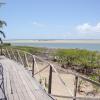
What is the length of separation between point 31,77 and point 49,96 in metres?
3.02

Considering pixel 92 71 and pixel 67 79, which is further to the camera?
pixel 92 71

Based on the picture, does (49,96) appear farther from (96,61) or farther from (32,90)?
(96,61)

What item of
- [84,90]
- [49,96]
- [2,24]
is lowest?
[84,90]

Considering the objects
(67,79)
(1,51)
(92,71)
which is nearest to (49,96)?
(67,79)

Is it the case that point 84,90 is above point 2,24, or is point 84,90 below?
below

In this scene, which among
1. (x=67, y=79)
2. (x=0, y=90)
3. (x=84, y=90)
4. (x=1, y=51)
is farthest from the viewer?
(x=1, y=51)

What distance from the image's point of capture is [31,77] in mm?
10188

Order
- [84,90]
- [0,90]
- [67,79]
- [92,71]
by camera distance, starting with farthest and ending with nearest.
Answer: [92,71] → [67,79] → [84,90] → [0,90]

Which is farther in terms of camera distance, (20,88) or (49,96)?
(20,88)

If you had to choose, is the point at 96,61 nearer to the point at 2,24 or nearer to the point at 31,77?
the point at 2,24

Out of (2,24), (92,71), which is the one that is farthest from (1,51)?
(92,71)

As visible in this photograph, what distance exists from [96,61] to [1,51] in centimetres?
885

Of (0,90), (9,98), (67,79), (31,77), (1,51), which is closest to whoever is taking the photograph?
(9,98)

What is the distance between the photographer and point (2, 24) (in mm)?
21750
